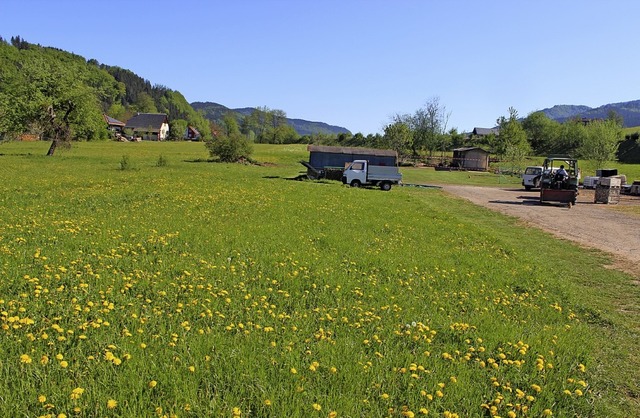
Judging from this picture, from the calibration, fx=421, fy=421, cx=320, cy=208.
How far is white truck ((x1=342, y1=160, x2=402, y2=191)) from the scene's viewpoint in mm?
31328

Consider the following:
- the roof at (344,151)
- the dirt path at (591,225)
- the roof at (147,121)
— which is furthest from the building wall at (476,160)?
the roof at (147,121)

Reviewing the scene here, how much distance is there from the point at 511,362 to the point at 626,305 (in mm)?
4564

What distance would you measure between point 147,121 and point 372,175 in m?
144

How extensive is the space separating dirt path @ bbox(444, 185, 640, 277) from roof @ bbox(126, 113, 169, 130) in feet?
486

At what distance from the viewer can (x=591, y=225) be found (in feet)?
57.4

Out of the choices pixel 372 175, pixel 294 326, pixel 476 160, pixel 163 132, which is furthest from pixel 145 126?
pixel 294 326

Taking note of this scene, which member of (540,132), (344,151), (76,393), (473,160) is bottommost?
(76,393)

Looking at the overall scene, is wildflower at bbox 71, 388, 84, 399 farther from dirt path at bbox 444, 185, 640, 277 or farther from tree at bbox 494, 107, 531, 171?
tree at bbox 494, 107, 531, 171

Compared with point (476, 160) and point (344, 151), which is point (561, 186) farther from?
point (476, 160)

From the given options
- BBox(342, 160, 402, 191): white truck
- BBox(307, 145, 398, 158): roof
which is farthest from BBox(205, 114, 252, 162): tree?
BBox(342, 160, 402, 191): white truck

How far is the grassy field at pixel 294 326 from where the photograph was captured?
3656 mm

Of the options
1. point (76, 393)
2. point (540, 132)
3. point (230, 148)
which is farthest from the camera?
point (540, 132)

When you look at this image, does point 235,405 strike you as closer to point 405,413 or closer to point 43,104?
point 405,413

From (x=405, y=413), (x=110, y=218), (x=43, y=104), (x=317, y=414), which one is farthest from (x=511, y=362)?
(x=43, y=104)
